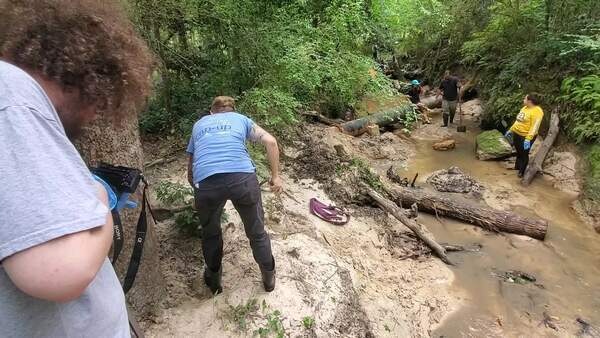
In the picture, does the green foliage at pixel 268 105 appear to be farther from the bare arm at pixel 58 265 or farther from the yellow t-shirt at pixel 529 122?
the yellow t-shirt at pixel 529 122

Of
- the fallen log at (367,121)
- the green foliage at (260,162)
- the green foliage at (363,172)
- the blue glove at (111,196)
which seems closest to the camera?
the blue glove at (111,196)

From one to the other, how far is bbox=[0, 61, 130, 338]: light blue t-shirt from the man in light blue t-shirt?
7.57ft

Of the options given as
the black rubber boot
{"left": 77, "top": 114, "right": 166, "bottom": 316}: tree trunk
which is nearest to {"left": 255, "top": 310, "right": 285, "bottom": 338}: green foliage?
the black rubber boot

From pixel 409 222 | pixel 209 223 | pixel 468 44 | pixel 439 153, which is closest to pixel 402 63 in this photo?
pixel 468 44

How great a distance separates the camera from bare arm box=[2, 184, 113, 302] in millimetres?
804

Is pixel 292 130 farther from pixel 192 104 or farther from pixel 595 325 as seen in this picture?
pixel 595 325

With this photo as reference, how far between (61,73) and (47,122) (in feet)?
0.74

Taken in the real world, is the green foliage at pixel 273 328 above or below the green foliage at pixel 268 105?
below

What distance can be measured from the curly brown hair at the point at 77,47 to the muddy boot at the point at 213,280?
2585mm

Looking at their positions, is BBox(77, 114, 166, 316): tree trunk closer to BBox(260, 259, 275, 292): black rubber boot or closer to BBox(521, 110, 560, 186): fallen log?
BBox(260, 259, 275, 292): black rubber boot

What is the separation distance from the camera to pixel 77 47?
106cm

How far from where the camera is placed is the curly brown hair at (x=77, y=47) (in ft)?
3.31

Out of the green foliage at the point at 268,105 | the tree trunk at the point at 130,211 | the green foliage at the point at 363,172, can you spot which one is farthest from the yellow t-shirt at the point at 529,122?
the tree trunk at the point at 130,211

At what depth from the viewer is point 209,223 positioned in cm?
345
